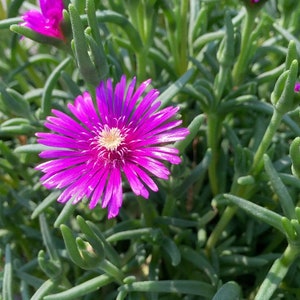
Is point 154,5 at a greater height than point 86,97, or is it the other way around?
point 154,5

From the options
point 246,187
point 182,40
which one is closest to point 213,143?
point 246,187

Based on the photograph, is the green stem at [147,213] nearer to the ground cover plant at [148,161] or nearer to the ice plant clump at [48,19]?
the ground cover plant at [148,161]

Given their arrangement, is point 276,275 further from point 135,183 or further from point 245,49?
point 245,49

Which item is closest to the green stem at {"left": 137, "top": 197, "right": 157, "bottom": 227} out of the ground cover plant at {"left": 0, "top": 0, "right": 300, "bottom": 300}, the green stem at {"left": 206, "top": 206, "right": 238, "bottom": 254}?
the ground cover plant at {"left": 0, "top": 0, "right": 300, "bottom": 300}

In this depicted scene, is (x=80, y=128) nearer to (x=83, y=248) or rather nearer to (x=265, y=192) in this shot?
(x=83, y=248)

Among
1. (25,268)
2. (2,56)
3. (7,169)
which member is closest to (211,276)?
(25,268)

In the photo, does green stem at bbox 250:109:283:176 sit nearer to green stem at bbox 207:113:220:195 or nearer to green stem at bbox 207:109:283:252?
green stem at bbox 207:109:283:252

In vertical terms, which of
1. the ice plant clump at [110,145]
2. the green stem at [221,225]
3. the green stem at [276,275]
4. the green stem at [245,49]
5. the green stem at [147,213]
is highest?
the green stem at [245,49]

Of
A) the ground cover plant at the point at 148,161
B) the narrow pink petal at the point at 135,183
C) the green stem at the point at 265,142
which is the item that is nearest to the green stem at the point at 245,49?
the ground cover plant at the point at 148,161
